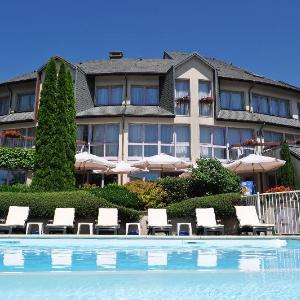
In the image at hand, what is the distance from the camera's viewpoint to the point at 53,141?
2205 cm

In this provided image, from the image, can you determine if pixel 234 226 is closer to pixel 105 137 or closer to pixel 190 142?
pixel 190 142

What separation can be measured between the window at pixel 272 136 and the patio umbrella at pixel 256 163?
28.2 ft

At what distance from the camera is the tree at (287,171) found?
2705 centimetres

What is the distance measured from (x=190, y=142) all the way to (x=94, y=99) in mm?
8412

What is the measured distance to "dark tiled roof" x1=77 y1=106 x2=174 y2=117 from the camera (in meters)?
30.6

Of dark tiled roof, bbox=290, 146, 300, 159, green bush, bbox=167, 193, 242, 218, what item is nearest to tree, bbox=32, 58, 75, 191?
green bush, bbox=167, 193, 242, 218

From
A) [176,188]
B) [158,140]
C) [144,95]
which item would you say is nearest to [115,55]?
[144,95]

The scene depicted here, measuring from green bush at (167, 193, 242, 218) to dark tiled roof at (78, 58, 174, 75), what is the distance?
16255 mm

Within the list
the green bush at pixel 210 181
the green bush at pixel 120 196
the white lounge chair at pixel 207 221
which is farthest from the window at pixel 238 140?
the white lounge chair at pixel 207 221

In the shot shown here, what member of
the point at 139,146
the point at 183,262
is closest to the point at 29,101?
the point at 139,146

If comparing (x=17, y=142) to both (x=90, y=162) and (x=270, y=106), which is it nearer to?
(x=90, y=162)

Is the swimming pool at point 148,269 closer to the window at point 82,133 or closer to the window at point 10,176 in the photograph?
the window at point 10,176

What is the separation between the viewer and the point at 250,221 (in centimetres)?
1684

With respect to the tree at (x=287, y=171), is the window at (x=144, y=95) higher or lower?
higher
